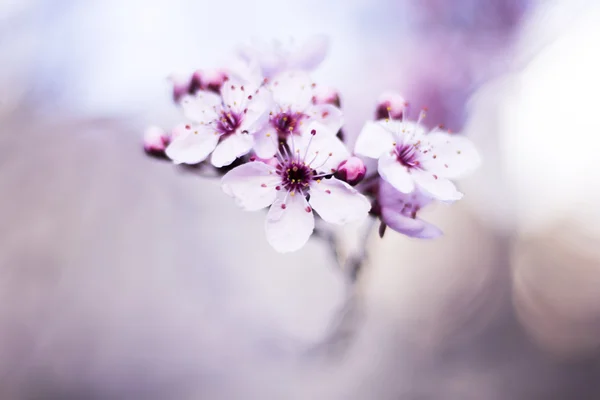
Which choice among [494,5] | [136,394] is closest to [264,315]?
[136,394]

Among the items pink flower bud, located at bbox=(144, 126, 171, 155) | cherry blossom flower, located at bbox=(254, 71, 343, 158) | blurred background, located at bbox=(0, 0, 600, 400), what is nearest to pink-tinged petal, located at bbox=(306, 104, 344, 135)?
cherry blossom flower, located at bbox=(254, 71, 343, 158)

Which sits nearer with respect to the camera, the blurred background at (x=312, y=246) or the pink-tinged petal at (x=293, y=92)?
the pink-tinged petal at (x=293, y=92)

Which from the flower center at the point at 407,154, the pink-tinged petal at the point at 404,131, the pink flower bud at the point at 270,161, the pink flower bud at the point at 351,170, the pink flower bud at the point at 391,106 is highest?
the pink flower bud at the point at 391,106

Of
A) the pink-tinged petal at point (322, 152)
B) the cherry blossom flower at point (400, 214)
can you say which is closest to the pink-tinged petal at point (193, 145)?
the pink-tinged petal at point (322, 152)

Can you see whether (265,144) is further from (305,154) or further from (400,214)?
(400,214)

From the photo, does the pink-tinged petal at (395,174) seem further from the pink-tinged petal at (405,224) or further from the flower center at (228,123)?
the flower center at (228,123)

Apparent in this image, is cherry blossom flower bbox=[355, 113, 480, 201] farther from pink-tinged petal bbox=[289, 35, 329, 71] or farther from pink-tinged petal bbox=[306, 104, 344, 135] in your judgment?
pink-tinged petal bbox=[289, 35, 329, 71]
